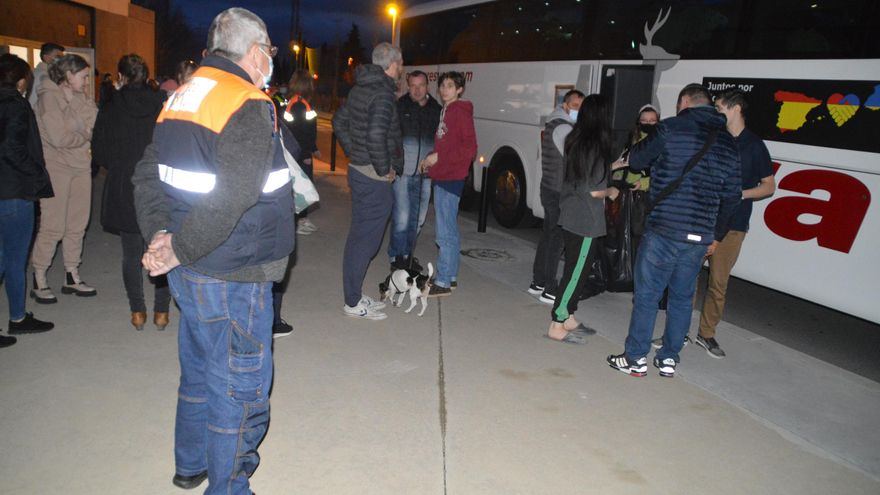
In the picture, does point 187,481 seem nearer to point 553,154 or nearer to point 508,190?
point 553,154

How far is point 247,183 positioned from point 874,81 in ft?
18.5

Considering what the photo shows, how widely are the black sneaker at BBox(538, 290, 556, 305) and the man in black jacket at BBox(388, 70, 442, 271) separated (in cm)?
139

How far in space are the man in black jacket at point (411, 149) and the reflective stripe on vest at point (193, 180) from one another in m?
4.24

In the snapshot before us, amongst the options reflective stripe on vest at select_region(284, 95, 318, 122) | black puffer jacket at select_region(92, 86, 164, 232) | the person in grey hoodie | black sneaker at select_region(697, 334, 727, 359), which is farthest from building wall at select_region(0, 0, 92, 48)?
black sneaker at select_region(697, 334, 727, 359)

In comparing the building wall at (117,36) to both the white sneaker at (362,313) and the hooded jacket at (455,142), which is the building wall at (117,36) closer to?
the hooded jacket at (455,142)

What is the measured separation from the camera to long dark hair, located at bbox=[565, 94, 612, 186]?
4.94 meters

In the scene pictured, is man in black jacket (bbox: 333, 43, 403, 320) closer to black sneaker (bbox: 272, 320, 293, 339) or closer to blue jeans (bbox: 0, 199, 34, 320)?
black sneaker (bbox: 272, 320, 293, 339)

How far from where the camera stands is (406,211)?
6.97 meters

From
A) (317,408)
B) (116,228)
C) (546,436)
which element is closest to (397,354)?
(317,408)

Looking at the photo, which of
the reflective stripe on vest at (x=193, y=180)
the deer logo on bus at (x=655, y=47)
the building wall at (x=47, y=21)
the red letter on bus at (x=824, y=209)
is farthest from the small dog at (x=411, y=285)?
the building wall at (x=47, y=21)

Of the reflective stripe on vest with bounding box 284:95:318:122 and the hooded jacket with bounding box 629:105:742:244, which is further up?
the reflective stripe on vest with bounding box 284:95:318:122

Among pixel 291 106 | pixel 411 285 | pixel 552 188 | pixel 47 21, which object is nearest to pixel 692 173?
pixel 552 188

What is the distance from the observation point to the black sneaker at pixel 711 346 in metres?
5.39

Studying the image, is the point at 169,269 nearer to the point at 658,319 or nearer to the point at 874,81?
the point at 658,319
